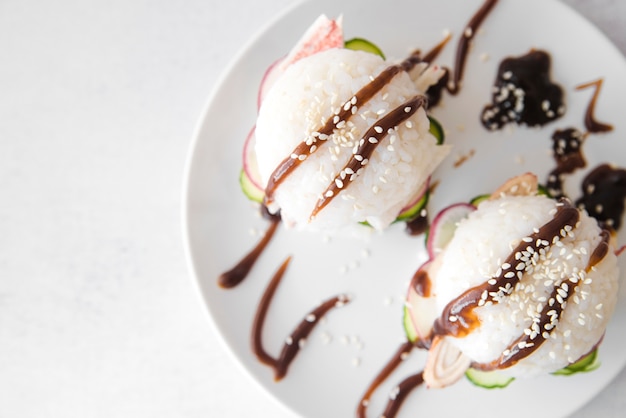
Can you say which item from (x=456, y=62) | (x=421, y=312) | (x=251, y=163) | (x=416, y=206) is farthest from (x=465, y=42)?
(x=421, y=312)

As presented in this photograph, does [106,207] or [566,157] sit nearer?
[566,157]

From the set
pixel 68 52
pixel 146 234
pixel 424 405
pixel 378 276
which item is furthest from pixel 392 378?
pixel 68 52

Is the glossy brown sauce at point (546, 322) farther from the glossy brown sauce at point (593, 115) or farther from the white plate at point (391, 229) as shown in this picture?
the glossy brown sauce at point (593, 115)

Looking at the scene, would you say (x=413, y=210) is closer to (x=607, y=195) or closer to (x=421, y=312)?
(x=421, y=312)

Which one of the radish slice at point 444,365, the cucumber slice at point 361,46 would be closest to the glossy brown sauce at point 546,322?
the radish slice at point 444,365

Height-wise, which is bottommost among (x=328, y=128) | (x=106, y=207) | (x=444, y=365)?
(x=444, y=365)

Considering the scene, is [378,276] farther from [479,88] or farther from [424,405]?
[479,88]

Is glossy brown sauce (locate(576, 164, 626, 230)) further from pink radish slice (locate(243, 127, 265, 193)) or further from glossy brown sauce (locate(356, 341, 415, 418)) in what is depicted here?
pink radish slice (locate(243, 127, 265, 193))
